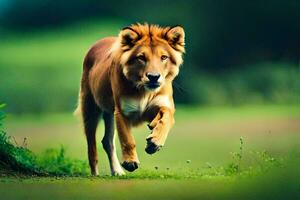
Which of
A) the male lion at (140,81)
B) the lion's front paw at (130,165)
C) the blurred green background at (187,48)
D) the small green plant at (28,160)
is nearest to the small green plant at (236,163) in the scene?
the blurred green background at (187,48)

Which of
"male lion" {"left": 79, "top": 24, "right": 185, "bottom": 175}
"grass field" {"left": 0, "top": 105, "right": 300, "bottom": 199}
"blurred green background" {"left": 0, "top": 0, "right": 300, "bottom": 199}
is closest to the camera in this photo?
"male lion" {"left": 79, "top": 24, "right": 185, "bottom": 175}

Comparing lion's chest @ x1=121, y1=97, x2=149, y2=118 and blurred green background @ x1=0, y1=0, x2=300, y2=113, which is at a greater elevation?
blurred green background @ x1=0, y1=0, x2=300, y2=113

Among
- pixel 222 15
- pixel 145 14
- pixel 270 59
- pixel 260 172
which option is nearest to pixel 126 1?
pixel 145 14

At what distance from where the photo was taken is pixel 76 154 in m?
5.69

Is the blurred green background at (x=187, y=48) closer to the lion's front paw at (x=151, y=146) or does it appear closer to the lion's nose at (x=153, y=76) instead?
the lion's nose at (x=153, y=76)

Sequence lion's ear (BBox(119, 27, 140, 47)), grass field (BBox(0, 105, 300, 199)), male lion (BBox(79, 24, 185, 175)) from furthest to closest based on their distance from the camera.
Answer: grass field (BBox(0, 105, 300, 199))
lion's ear (BBox(119, 27, 140, 47))
male lion (BBox(79, 24, 185, 175))

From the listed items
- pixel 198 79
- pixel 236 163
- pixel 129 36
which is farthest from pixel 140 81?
pixel 236 163

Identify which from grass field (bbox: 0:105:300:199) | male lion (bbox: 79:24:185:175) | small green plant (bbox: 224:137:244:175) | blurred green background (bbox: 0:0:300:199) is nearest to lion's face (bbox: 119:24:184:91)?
male lion (bbox: 79:24:185:175)

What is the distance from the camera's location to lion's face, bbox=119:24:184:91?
528 centimetres

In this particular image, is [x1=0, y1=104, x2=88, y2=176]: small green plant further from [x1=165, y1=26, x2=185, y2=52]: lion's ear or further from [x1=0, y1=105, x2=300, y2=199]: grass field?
[x1=165, y1=26, x2=185, y2=52]: lion's ear

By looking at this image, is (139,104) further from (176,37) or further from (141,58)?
(176,37)

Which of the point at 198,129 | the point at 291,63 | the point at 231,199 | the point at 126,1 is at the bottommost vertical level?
the point at 231,199

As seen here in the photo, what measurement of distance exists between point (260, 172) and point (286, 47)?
79 cm

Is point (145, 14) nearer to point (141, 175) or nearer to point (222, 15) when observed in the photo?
point (222, 15)
